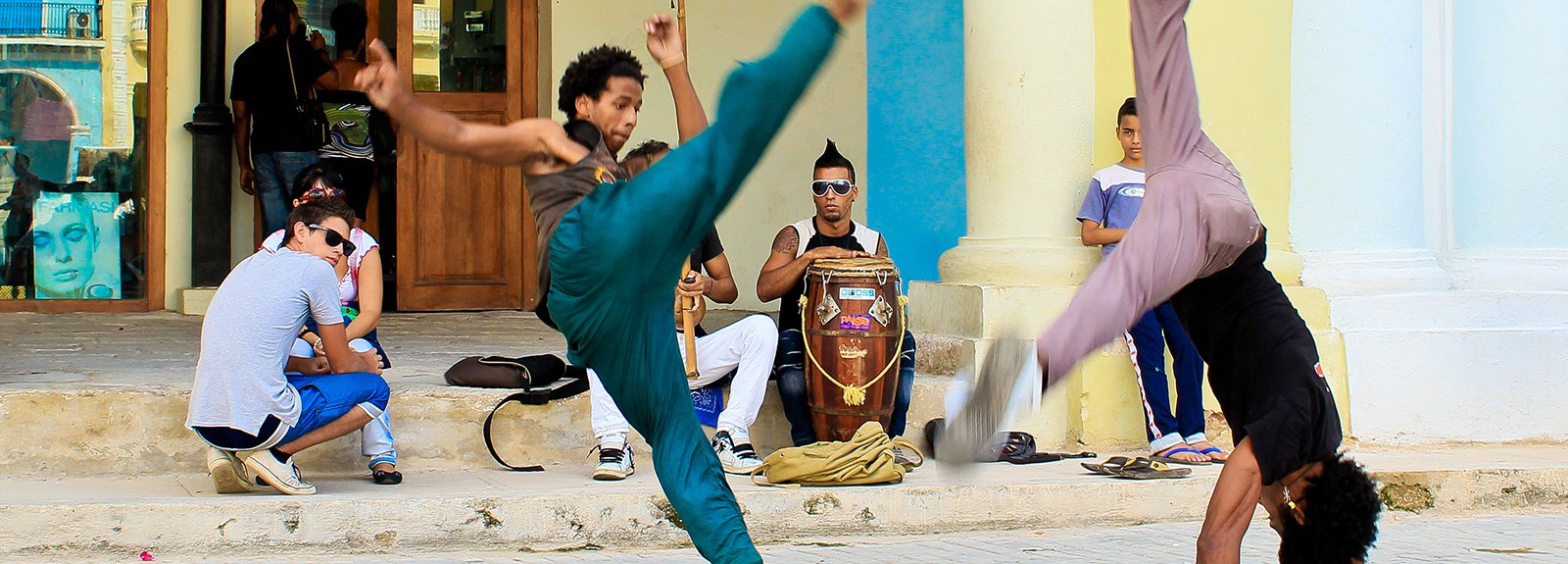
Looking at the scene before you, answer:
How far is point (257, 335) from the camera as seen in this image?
17.7 feet

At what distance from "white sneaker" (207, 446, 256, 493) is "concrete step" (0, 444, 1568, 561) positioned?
6cm

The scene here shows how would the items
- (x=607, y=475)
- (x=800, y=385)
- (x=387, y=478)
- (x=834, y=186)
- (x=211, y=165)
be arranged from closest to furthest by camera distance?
(x=387, y=478) → (x=607, y=475) → (x=800, y=385) → (x=834, y=186) → (x=211, y=165)

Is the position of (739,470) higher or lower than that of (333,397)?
lower

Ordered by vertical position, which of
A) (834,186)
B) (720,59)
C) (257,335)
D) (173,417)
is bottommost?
(173,417)

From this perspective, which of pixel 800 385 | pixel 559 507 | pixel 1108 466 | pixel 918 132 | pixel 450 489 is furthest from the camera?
pixel 918 132

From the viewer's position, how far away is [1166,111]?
4129 millimetres

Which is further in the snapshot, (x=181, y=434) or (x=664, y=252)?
(x=181, y=434)

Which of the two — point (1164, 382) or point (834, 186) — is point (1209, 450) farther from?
point (834, 186)

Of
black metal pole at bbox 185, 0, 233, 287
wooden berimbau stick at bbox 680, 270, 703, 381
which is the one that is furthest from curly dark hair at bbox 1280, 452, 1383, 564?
black metal pole at bbox 185, 0, 233, 287

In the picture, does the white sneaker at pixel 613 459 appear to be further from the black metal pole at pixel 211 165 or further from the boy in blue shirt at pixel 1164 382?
the black metal pole at pixel 211 165

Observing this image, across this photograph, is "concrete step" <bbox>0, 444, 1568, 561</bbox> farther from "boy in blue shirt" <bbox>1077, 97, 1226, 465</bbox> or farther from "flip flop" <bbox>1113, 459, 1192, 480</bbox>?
"boy in blue shirt" <bbox>1077, 97, 1226, 465</bbox>

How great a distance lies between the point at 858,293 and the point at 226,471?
94.7 inches

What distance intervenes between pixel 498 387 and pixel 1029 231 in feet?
7.80

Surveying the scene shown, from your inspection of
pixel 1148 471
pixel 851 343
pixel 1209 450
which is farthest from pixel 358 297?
pixel 1209 450
